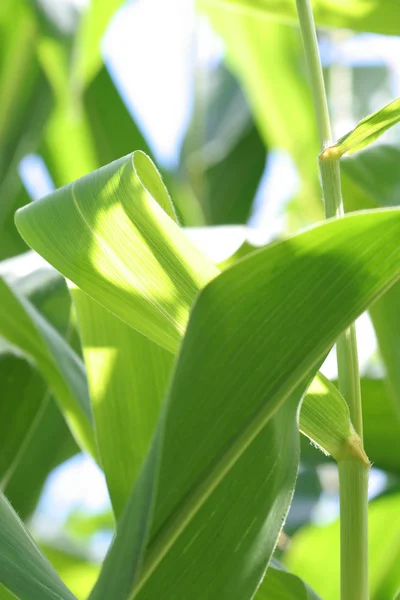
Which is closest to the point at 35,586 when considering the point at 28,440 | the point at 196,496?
the point at 196,496

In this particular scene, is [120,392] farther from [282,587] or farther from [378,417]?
[378,417]

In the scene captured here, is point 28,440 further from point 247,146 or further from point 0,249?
point 247,146

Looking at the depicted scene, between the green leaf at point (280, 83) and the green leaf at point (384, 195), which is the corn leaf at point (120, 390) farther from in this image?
the green leaf at point (280, 83)

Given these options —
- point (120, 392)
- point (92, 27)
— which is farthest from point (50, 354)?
point (92, 27)

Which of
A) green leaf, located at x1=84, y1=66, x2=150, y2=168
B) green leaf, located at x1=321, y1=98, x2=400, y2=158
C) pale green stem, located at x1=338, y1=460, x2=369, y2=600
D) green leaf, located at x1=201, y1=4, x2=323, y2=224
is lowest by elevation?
pale green stem, located at x1=338, y1=460, x2=369, y2=600

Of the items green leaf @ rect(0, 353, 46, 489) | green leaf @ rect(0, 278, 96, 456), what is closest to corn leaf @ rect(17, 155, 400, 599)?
green leaf @ rect(0, 278, 96, 456)

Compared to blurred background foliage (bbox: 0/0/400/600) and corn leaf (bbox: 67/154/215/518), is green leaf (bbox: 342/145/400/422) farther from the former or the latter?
corn leaf (bbox: 67/154/215/518)
